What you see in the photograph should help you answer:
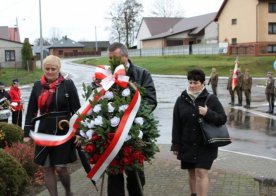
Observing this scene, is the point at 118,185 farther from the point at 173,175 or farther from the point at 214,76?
the point at 214,76

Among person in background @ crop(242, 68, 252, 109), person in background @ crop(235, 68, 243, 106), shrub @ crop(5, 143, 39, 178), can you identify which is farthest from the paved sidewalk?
person in background @ crop(235, 68, 243, 106)

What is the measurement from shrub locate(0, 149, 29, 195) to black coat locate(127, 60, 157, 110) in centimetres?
199

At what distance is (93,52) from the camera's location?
4316 inches

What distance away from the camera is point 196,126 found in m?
5.41

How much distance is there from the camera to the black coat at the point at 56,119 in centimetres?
523

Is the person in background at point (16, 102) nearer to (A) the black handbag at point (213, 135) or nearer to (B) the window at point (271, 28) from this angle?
(A) the black handbag at point (213, 135)

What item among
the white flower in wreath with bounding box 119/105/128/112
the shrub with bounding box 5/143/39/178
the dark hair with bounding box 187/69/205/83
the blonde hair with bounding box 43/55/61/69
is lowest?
the shrub with bounding box 5/143/39/178

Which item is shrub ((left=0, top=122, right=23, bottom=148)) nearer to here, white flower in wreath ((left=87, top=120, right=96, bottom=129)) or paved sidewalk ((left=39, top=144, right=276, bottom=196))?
paved sidewalk ((left=39, top=144, right=276, bottom=196))

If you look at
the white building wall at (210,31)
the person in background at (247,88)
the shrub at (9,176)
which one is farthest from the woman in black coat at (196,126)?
the white building wall at (210,31)

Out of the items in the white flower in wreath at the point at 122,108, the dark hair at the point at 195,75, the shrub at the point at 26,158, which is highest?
the dark hair at the point at 195,75

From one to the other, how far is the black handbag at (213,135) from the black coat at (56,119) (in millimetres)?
1531

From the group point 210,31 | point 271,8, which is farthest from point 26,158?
point 210,31

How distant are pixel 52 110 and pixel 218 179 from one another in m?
2.93

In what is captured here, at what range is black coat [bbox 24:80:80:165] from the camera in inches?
206
